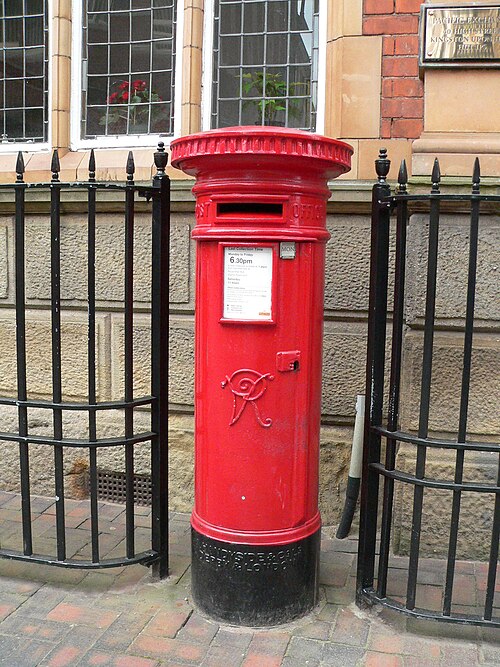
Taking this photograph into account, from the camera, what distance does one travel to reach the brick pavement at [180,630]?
283cm

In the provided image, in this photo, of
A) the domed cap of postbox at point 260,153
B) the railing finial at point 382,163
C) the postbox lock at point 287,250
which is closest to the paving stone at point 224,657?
the postbox lock at point 287,250

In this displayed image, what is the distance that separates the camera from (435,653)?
289cm

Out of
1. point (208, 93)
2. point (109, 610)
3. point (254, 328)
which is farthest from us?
point (208, 93)

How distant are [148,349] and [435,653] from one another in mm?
2458

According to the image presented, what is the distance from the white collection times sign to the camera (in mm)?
2822

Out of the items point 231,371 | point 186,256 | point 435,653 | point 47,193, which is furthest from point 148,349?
point 435,653

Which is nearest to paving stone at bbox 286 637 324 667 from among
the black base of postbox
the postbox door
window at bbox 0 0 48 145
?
the black base of postbox

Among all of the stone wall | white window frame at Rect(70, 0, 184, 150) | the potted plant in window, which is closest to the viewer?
the stone wall

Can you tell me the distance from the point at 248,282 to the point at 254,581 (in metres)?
1.35

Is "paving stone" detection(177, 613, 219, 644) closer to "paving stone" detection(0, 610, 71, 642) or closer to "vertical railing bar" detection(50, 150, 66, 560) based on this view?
"paving stone" detection(0, 610, 71, 642)

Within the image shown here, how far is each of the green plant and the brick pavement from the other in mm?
2887

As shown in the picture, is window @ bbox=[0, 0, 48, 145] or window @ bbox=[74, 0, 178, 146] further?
window @ bbox=[0, 0, 48, 145]

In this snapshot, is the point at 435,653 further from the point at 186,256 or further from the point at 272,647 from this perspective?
the point at 186,256

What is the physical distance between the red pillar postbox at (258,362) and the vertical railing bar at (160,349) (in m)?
0.33
